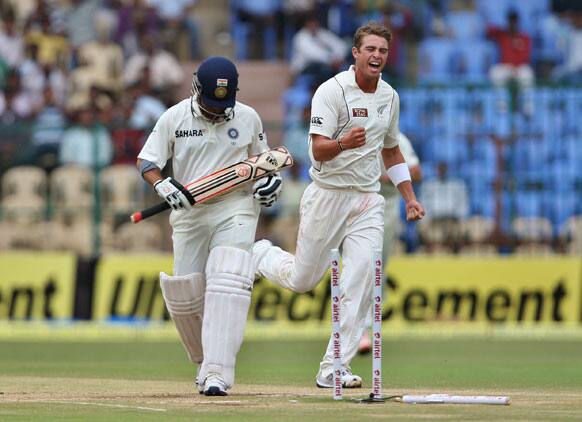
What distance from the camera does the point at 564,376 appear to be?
10695 mm


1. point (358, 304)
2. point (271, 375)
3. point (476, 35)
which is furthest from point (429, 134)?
point (358, 304)

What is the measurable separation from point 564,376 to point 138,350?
17.2 feet

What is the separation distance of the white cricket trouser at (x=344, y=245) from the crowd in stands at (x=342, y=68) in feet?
25.7

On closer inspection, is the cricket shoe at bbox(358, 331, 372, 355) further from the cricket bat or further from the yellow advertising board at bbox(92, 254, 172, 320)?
the yellow advertising board at bbox(92, 254, 172, 320)

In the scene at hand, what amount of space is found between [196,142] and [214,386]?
150 centimetres

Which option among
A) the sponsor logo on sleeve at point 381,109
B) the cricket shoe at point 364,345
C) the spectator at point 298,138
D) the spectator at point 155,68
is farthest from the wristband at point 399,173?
the spectator at point 155,68

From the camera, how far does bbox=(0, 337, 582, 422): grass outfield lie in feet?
25.5

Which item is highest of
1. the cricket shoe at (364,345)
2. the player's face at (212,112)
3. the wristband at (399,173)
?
the player's face at (212,112)

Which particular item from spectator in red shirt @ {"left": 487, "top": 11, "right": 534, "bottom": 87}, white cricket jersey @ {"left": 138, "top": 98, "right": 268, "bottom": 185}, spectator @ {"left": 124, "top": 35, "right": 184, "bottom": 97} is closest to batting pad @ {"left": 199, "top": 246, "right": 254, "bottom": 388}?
white cricket jersey @ {"left": 138, "top": 98, "right": 268, "bottom": 185}

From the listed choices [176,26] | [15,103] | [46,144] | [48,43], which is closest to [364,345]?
[46,144]

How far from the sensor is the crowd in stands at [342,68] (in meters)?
17.7

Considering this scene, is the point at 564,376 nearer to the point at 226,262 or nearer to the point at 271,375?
the point at 271,375

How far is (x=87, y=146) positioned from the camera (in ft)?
60.3

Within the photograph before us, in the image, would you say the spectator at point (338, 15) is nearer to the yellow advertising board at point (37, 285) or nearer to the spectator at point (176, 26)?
the spectator at point (176, 26)
